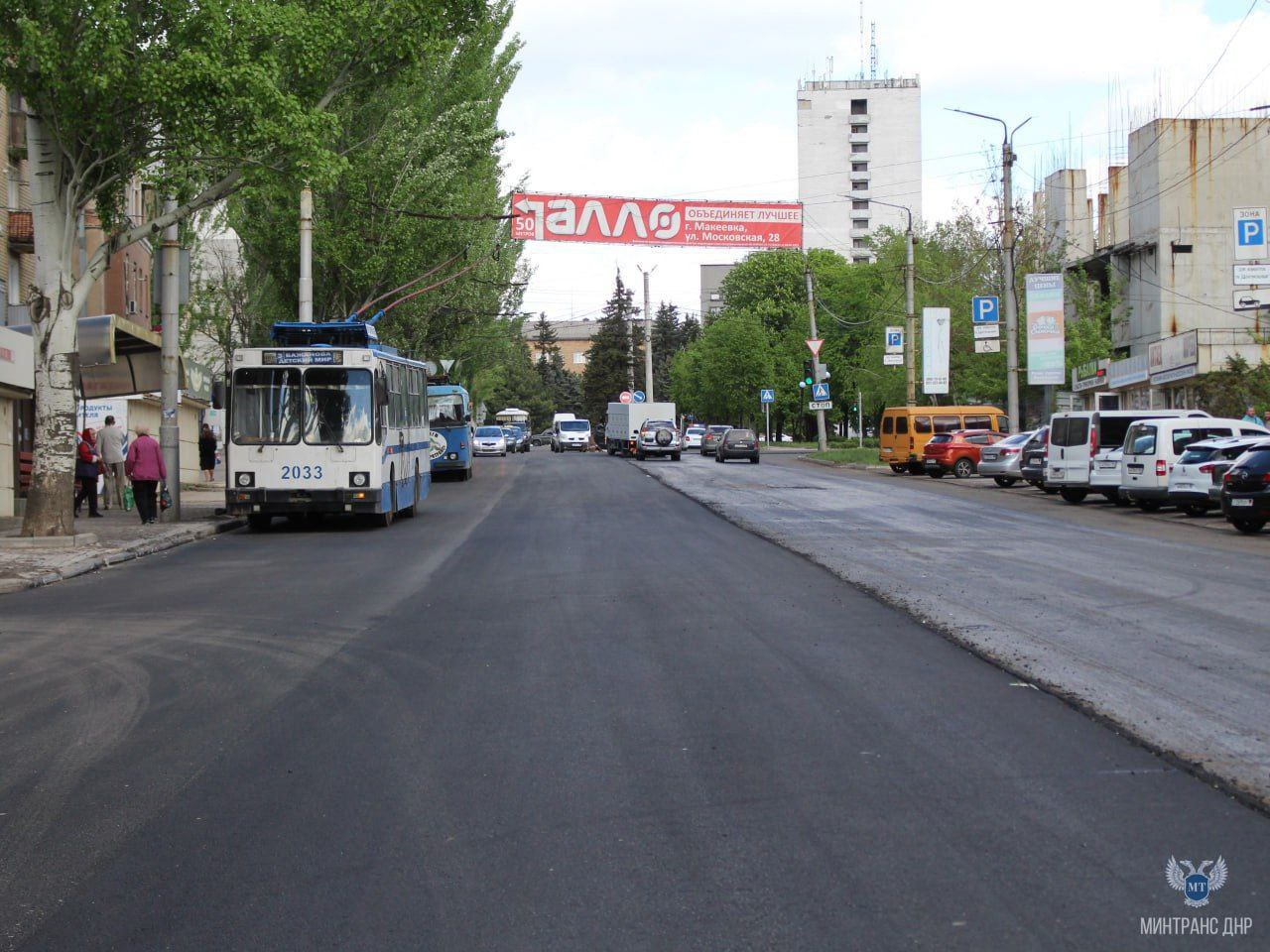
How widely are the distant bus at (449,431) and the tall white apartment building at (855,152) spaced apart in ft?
282

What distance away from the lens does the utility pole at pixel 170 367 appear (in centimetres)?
2380

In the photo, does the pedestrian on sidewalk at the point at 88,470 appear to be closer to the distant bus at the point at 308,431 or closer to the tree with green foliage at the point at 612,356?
the distant bus at the point at 308,431

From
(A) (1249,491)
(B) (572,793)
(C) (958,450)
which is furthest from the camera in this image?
(C) (958,450)

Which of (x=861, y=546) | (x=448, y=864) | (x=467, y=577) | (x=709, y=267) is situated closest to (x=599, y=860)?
(x=448, y=864)

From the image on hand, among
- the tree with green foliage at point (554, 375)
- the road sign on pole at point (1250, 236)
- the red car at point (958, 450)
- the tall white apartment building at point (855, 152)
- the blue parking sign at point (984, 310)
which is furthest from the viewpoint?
the tree with green foliage at point (554, 375)

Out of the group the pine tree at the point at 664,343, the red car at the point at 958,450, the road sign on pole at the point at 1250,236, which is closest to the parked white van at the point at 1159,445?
the road sign on pole at the point at 1250,236

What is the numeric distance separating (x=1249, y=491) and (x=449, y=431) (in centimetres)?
2784

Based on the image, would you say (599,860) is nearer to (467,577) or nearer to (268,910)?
(268,910)

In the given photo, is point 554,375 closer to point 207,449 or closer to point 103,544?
point 207,449

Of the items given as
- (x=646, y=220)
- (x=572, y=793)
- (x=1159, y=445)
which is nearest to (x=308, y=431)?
(x=646, y=220)

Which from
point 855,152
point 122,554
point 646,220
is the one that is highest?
point 855,152

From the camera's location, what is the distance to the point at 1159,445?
86.3ft

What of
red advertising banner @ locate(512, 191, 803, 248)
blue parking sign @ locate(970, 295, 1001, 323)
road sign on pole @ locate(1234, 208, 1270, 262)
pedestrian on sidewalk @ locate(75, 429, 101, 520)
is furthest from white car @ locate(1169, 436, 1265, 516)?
pedestrian on sidewalk @ locate(75, 429, 101, 520)

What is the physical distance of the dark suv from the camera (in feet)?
68.4
